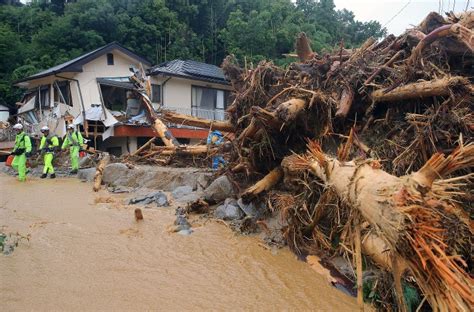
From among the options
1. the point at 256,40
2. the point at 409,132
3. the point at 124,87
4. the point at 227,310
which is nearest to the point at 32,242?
the point at 227,310

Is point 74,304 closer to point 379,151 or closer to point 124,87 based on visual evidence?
point 379,151

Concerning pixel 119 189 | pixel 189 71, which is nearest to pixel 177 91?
pixel 189 71

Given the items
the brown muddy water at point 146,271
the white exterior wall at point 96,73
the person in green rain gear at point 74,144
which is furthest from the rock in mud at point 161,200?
→ the white exterior wall at point 96,73

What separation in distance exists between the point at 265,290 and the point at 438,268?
6.74 feet

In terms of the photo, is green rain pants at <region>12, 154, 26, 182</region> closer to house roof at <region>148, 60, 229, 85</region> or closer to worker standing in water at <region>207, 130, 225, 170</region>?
worker standing in water at <region>207, 130, 225, 170</region>

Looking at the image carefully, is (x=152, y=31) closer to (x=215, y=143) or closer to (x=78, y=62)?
(x=78, y=62)

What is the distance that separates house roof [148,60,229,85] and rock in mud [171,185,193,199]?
11.6 m

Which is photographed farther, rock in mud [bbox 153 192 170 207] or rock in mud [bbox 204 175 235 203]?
rock in mud [bbox 153 192 170 207]

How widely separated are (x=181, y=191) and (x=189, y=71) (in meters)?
13.0

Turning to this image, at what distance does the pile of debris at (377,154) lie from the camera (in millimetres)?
2277

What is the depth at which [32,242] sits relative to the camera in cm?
492

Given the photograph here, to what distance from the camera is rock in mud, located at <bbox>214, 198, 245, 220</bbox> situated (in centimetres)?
621

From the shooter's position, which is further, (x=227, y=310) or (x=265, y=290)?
(x=265, y=290)

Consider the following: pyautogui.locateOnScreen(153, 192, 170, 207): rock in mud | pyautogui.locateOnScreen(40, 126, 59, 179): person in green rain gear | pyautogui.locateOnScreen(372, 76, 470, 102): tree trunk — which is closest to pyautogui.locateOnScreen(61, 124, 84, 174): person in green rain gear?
pyautogui.locateOnScreen(40, 126, 59, 179): person in green rain gear
